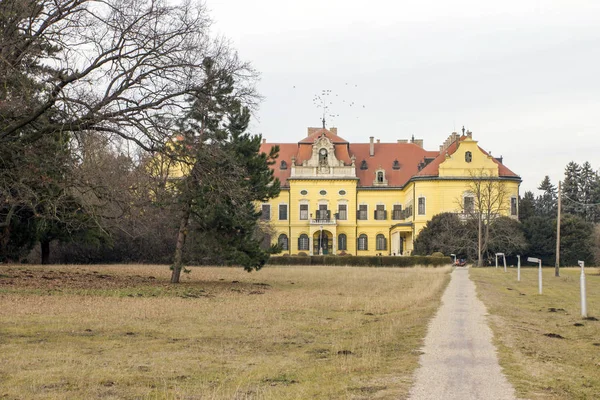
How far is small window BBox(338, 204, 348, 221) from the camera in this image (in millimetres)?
83125

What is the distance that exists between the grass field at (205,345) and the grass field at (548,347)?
4.68ft

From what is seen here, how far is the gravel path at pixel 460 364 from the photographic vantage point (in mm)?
8062

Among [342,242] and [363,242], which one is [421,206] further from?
[342,242]

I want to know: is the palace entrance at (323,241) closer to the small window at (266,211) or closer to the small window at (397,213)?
the small window at (266,211)

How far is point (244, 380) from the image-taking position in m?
8.84

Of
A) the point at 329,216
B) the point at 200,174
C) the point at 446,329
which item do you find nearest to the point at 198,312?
the point at 200,174

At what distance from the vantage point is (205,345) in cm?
1183

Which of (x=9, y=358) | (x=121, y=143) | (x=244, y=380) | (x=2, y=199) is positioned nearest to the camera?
(x=244, y=380)

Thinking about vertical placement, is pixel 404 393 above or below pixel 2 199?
below

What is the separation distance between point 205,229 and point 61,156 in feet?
37.6

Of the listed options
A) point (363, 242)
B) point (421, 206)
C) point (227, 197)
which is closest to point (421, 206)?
point (421, 206)

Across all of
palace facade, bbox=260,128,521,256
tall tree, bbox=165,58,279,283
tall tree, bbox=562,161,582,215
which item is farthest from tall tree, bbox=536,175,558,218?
tall tree, bbox=165,58,279,283

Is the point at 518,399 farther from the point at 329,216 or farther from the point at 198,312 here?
the point at 329,216

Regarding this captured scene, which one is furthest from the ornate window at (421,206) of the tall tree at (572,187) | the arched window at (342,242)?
the tall tree at (572,187)
